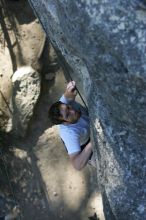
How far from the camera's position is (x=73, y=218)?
646 centimetres

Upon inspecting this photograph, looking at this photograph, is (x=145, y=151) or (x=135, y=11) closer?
(x=135, y=11)

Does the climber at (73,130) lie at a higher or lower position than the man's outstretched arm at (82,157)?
higher

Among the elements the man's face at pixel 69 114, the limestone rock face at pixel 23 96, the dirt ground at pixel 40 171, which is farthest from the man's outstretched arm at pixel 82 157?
the limestone rock face at pixel 23 96

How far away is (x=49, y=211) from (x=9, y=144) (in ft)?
3.65

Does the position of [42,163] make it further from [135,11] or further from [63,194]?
[135,11]

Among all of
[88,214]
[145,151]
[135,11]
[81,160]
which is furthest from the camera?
[88,214]

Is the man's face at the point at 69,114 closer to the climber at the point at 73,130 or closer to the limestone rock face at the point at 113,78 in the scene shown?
the climber at the point at 73,130

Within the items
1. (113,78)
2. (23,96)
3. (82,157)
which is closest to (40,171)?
(23,96)

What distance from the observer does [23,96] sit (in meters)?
6.52

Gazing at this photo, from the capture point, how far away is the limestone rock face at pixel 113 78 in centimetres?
278

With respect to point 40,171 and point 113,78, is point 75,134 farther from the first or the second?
point 40,171

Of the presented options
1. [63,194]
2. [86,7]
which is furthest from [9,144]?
[86,7]

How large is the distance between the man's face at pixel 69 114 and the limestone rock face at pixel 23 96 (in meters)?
2.07

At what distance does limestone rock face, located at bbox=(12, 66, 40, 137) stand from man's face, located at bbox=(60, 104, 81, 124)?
2.07 meters
